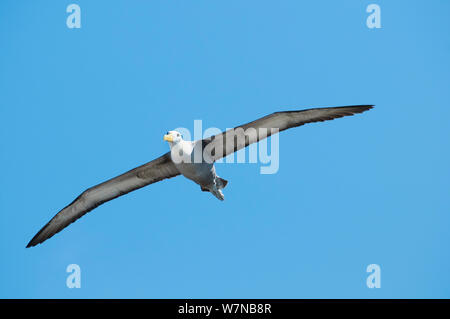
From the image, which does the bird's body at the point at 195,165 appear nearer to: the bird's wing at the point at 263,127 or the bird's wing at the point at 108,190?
the bird's wing at the point at 263,127

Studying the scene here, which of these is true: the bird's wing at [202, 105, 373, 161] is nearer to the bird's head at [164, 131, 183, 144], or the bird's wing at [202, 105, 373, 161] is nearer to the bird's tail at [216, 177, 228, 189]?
the bird's tail at [216, 177, 228, 189]

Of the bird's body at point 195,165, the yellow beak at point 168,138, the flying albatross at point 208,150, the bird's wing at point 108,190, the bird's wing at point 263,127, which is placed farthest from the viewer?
the bird's wing at point 108,190

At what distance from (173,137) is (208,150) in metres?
1.06

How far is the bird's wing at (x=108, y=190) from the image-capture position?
17.7 meters

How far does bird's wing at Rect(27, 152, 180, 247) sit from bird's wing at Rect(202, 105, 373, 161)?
1605mm

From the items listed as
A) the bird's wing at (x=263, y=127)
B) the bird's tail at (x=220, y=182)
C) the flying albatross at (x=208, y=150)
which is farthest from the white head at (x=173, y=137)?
the bird's tail at (x=220, y=182)

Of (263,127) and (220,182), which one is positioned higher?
(263,127)

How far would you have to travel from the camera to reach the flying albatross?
15945 millimetres

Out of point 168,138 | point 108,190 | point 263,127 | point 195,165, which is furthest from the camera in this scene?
point 108,190

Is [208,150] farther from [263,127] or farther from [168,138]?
[263,127]

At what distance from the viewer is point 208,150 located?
1666 centimetres

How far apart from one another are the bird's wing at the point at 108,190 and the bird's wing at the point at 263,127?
5.27ft

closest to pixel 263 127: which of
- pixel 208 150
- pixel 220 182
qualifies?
pixel 208 150

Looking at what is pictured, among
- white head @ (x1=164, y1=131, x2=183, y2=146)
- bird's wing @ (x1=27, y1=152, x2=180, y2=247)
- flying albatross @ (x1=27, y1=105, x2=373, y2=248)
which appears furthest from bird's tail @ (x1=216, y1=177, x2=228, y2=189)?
bird's wing @ (x1=27, y1=152, x2=180, y2=247)
